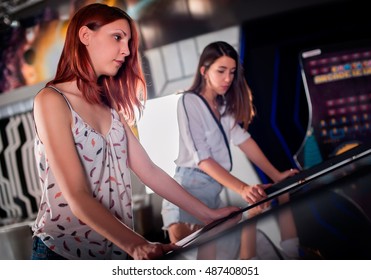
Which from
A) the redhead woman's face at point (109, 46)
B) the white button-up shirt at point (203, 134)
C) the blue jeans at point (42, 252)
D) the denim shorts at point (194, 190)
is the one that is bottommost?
the blue jeans at point (42, 252)

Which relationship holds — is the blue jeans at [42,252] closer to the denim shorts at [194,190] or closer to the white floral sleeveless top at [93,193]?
the white floral sleeveless top at [93,193]

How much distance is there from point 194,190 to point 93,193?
0.29 meters

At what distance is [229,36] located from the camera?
1.44 m

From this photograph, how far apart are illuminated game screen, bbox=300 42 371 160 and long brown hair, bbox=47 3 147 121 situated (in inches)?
19.4

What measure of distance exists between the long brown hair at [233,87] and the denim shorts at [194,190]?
0.19 metres

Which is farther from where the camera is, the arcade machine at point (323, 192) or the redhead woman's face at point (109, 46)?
the redhead woman's face at point (109, 46)

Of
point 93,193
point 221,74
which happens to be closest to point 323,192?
point 221,74

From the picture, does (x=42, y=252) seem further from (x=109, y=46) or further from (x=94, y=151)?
(x=109, y=46)

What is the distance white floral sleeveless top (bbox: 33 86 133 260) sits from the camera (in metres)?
1.37

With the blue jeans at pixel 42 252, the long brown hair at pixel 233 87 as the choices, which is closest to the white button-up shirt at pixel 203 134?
the long brown hair at pixel 233 87

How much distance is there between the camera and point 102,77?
147cm

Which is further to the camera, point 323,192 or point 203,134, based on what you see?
point 203,134

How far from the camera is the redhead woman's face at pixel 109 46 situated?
1.43 metres
